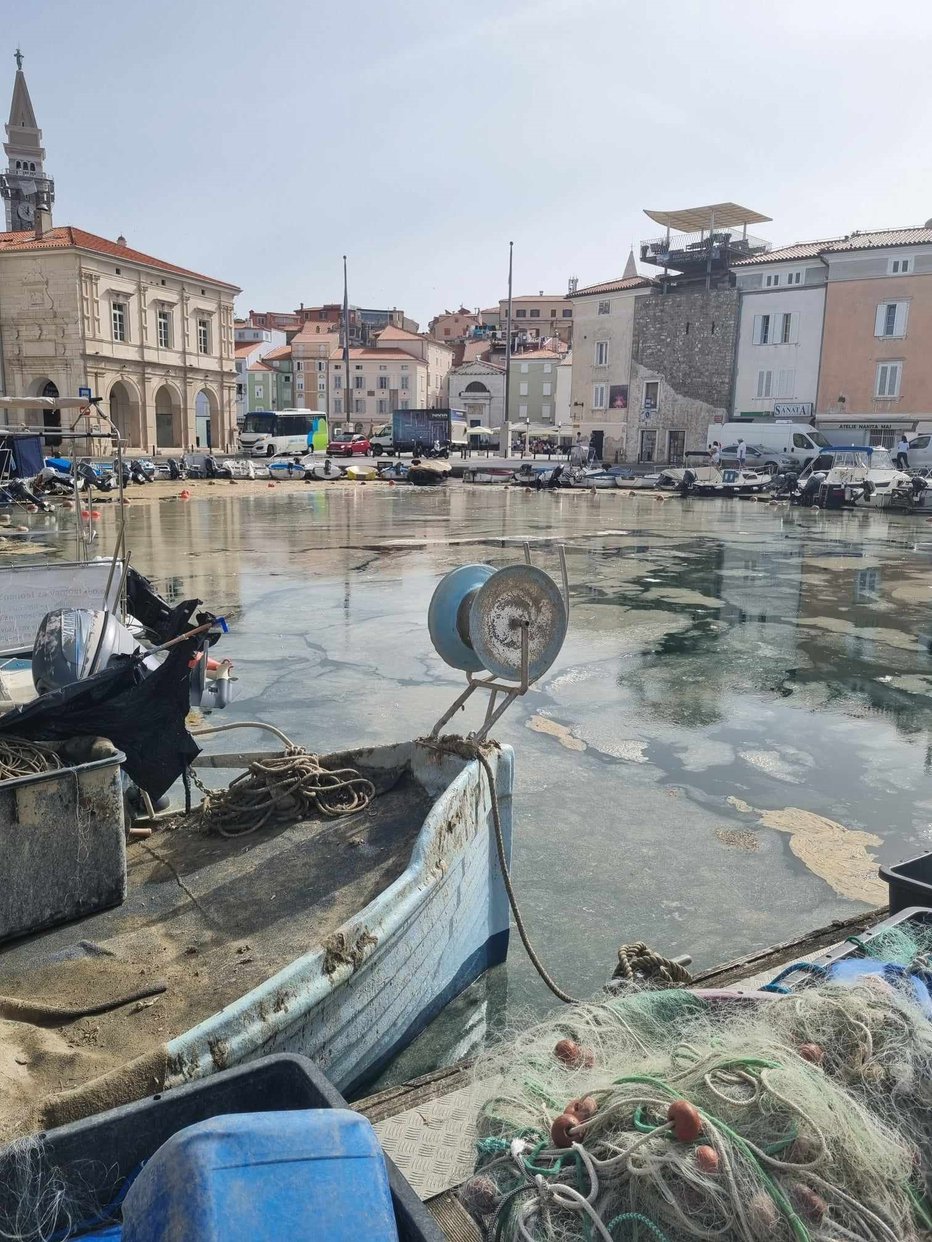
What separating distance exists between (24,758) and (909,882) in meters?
3.98

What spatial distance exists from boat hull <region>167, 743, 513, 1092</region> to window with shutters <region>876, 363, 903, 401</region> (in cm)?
4646

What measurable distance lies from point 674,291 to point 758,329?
6043 mm

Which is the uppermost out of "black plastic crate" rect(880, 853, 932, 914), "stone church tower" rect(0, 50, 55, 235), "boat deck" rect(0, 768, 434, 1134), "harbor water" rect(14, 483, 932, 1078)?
"stone church tower" rect(0, 50, 55, 235)

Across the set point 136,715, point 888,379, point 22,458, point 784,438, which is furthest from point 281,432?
point 136,715

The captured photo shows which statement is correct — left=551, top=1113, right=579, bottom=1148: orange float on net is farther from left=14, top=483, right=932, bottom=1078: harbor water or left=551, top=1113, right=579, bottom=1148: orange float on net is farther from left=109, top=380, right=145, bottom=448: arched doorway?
left=109, top=380, right=145, bottom=448: arched doorway

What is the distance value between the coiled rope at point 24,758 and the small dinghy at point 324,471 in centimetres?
4141

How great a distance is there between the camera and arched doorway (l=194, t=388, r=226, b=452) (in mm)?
58938

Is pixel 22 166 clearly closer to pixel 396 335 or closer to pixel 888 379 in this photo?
pixel 396 335

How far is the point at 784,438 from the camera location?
1661 inches

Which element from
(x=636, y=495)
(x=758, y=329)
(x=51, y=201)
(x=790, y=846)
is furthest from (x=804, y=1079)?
(x=51, y=201)

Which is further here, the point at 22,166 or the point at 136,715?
the point at 22,166

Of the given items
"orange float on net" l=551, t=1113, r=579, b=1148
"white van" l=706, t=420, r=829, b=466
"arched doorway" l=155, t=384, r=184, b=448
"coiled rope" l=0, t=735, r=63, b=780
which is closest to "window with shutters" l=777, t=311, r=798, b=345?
"white van" l=706, t=420, r=829, b=466

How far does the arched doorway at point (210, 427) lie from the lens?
58938 mm

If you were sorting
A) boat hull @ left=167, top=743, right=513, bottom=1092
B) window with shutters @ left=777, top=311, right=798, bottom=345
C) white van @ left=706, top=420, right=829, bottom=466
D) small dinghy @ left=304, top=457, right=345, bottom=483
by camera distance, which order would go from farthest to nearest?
window with shutters @ left=777, top=311, right=798, bottom=345, small dinghy @ left=304, top=457, right=345, bottom=483, white van @ left=706, top=420, right=829, bottom=466, boat hull @ left=167, top=743, right=513, bottom=1092
